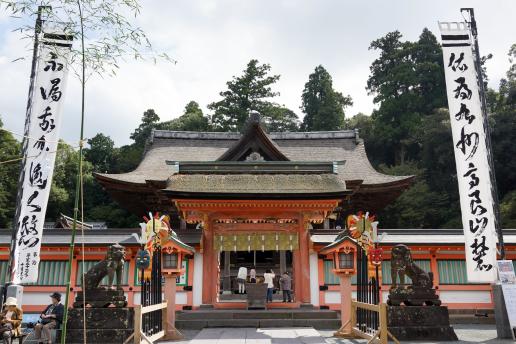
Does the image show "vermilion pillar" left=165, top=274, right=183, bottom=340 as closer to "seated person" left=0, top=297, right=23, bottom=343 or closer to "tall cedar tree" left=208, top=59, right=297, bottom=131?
"seated person" left=0, top=297, right=23, bottom=343

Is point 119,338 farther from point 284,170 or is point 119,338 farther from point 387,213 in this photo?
point 387,213

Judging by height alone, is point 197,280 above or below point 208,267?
below

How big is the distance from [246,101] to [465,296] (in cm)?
3894

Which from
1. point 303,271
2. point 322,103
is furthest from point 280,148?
point 322,103

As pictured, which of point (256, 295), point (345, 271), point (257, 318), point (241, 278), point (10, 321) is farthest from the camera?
point (241, 278)

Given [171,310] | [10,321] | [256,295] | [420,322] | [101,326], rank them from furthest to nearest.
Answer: [256,295] < [171,310] < [420,322] < [101,326] < [10,321]

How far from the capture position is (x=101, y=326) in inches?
363

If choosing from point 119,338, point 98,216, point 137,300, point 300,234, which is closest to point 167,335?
point 119,338

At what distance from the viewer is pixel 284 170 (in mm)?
15070

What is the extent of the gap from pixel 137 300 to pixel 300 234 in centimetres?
621

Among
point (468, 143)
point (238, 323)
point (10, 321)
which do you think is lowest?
point (238, 323)

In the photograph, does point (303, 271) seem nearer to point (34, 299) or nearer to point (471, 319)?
point (471, 319)

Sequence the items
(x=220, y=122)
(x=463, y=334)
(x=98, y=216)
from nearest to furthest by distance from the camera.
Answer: (x=463, y=334) → (x=98, y=216) → (x=220, y=122)

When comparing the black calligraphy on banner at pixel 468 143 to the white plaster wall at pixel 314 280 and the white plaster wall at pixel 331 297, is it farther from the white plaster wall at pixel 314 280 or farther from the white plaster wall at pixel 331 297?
the white plaster wall at pixel 331 297
